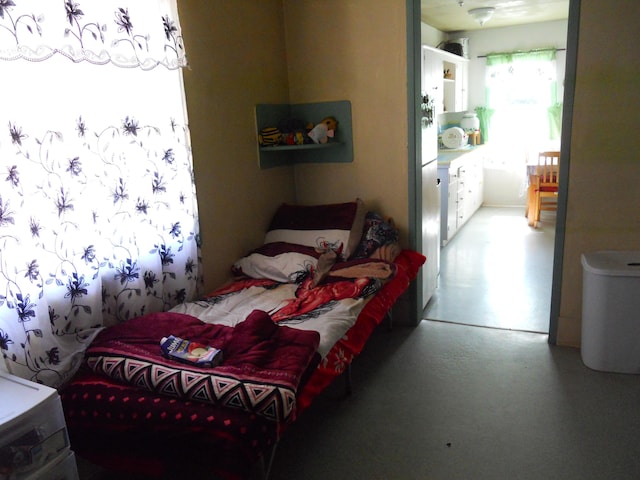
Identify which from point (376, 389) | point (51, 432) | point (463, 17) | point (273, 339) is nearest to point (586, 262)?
point (376, 389)

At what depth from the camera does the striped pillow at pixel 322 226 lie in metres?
2.96

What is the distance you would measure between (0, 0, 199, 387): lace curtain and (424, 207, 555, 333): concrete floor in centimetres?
206

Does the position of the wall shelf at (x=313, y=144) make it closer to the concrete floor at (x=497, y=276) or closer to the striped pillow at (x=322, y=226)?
the striped pillow at (x=322, y=226)

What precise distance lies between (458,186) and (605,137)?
106 inches

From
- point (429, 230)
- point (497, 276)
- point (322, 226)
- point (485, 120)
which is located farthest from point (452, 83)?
point (322, 226)

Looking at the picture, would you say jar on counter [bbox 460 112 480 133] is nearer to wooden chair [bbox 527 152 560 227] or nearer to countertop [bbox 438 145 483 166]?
countertop [bbox 438 145 483 166]

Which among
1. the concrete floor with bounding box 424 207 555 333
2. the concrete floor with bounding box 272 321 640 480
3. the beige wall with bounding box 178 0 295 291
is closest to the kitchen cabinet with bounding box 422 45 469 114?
the concrete floor with bounding box 424 207 555 333

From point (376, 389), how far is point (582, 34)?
6.93 ft

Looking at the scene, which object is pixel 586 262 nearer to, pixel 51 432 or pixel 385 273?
pixel 385 273

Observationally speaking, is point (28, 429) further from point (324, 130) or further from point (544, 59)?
point (544, 59)

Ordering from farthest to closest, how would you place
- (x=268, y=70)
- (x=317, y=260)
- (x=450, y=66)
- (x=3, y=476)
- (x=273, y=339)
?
(x=450, y=66), (x=268, y=70), (x=317, y=260), (x=273, y=339), (x=3, y=476)

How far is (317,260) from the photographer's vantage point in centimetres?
282

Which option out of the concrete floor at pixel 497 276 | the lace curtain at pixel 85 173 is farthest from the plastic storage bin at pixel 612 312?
the lace curtain at pixel 85 173

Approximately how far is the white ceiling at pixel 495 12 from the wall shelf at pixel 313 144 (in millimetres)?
2111
